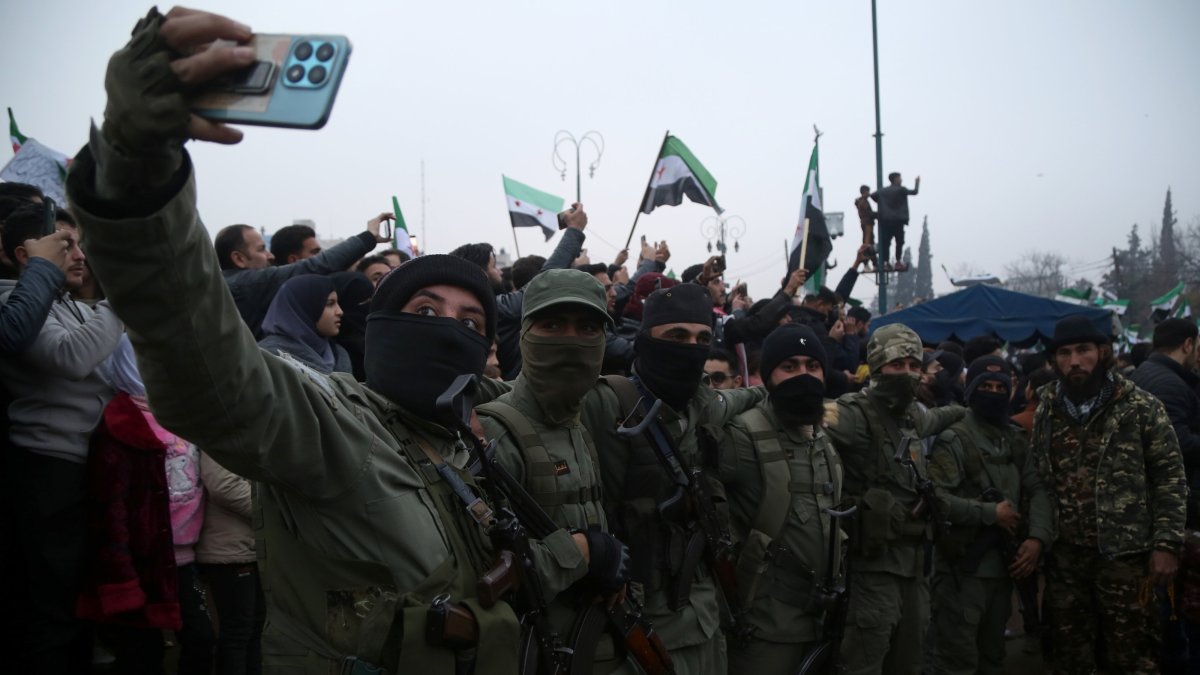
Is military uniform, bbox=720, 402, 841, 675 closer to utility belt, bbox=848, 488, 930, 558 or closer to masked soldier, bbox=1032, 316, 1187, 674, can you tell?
utility belt, bbox=848, 488, 930, 558

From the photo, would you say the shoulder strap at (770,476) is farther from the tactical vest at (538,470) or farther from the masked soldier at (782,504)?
the tactical vest at (538,470)

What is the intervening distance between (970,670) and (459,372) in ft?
15.6

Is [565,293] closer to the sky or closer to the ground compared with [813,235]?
closer to the ground

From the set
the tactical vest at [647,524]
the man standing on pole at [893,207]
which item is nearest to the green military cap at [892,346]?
the tactical vest at [647,524]

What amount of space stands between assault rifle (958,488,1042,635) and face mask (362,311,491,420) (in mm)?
4549

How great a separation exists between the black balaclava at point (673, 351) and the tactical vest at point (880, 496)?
161cm

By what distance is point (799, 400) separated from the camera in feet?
14.1

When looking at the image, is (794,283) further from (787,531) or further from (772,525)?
(772,525)

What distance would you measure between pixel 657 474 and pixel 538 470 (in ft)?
2.35

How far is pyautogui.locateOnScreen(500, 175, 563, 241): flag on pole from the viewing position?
9.45 m

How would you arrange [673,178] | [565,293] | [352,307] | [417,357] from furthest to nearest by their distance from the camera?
[673,178] < [352,307] < [565,293] < [417,357]

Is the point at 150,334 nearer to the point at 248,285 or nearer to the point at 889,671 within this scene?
the point at 248,285

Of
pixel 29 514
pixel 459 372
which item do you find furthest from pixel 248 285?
pixel 459 372

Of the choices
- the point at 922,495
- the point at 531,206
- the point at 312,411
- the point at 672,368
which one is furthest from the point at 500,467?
the point at 531,206
